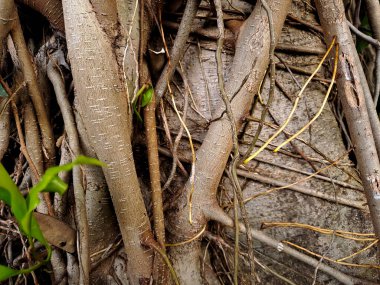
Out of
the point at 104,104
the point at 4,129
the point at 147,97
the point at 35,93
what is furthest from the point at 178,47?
the point at 4,129

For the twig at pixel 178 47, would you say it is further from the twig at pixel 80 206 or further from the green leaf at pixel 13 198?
the green leaf at pixel 13 198

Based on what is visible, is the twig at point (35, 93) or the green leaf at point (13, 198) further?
the twig at point (35, 93)

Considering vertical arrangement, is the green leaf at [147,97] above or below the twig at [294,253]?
above

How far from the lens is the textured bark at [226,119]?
0.86 m

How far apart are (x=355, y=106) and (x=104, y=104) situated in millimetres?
570

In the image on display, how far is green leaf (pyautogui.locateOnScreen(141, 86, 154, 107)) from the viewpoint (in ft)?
2.80

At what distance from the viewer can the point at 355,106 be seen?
887 mm

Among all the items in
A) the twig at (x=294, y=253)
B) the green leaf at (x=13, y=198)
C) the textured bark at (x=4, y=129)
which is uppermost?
the textured bark at (x=4, y=129)

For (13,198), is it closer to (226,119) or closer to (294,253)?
(226,119)

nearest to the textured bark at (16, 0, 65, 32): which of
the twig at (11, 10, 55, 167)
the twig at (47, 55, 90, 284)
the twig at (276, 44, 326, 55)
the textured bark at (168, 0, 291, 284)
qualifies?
the twig at (11, 10, 55, 167)

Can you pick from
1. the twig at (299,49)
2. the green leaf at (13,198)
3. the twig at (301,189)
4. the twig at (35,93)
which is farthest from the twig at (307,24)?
the green leaf at (13,198)

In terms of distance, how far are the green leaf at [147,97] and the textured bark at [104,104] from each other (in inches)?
2.4

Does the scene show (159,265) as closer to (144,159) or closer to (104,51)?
(144,159)

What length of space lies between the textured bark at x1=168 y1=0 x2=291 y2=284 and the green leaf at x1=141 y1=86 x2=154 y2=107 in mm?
155
